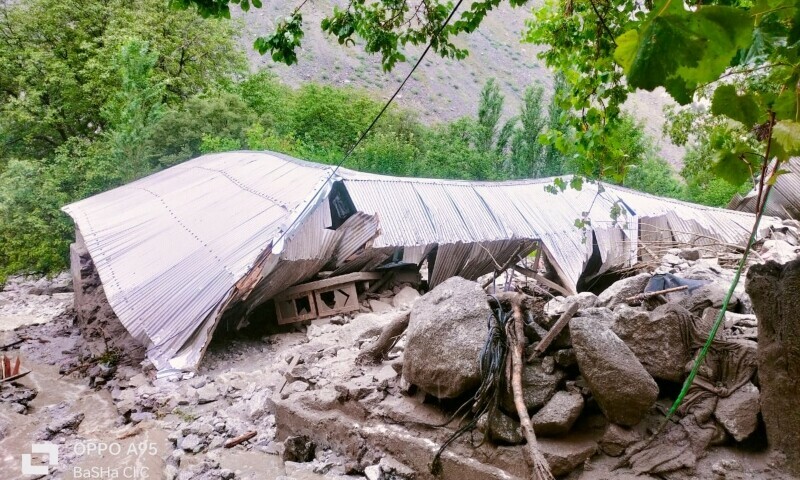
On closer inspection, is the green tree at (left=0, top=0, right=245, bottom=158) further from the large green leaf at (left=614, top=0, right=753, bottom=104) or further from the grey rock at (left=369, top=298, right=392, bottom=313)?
the large green leaf at (left=614, top=0, right=753, bottom=104)

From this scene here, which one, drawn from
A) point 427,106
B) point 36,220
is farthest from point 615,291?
point 427,106

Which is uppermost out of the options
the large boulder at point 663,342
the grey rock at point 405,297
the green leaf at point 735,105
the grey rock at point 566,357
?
Result: the green leaf at point 735,105

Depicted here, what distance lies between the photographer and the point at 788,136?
1142 millimetres

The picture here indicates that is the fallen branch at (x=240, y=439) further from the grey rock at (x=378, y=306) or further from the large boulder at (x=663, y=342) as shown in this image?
the grey rock at (x=378, y=306)

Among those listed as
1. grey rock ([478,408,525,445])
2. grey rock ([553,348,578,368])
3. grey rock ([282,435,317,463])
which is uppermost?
grey rock ([553,348,578,368])

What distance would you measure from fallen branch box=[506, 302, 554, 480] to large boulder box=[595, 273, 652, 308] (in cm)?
96

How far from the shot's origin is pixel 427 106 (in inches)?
1638

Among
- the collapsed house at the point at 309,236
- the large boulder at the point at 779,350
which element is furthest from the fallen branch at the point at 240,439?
the large boulder at the point at 779,350

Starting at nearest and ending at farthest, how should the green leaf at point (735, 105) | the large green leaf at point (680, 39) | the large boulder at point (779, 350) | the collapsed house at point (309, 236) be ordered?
the large green leaf at point (680, 39) → the green leaf at point (735, 105) → the large boulder at point (779, 350) → the collapsed house at point (309, 236)

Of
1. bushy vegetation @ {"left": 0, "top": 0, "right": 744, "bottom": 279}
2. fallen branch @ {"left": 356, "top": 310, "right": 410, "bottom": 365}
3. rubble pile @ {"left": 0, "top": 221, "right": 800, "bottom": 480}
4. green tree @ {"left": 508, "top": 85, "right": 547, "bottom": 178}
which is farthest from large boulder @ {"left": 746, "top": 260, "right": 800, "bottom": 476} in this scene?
green tree @ {"left": 508, "top": 85, "right": 547, "bottom": 178}

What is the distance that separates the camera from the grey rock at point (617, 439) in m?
3.07

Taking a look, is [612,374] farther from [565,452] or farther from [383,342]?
[383,342]

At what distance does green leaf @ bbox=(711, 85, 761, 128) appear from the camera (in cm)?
127

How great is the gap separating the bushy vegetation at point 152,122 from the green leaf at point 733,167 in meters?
8.75
